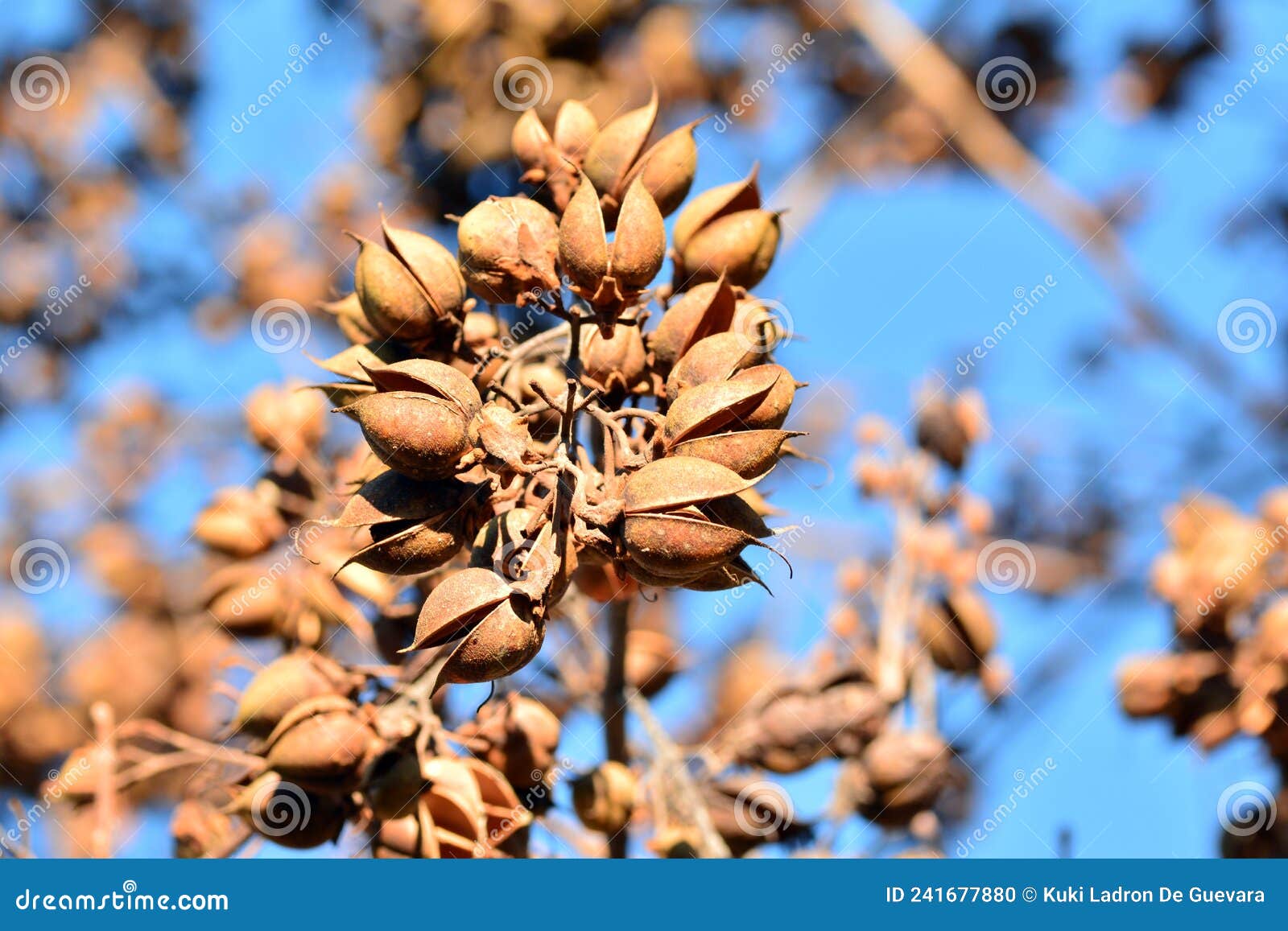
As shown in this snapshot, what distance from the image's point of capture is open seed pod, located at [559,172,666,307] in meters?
2.06

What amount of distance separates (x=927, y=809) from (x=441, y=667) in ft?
6.35

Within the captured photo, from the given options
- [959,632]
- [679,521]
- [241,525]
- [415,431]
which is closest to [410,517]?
[415,431]

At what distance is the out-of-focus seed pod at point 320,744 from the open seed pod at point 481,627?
604mm

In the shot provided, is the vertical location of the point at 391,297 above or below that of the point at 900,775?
above

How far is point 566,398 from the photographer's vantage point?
1.95 metres

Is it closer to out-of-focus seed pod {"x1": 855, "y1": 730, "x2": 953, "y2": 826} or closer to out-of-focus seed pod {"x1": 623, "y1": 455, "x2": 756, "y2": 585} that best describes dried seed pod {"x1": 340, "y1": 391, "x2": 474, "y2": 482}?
out-of-focus seed pod {"x1": 623, "y1": 455, "x2": 756, "y2": 585}

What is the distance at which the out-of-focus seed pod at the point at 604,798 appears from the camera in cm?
264

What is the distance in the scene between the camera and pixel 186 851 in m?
2.89

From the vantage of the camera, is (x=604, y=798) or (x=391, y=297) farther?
(x=604, y=798)

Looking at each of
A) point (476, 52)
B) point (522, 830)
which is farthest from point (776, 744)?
point (476, 52)

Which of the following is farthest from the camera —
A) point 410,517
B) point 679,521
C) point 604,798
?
point 604,798

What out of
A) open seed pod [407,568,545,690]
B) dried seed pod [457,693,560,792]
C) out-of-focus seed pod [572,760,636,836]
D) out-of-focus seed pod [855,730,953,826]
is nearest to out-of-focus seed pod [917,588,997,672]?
out-of-focus seed pod [855,730,953,826]

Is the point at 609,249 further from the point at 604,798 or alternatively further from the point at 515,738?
the point at 604,798

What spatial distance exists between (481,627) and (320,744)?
0.71m
